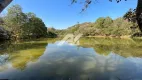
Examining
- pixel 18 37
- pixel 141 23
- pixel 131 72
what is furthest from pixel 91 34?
pixel 141 23

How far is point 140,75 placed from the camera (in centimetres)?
734

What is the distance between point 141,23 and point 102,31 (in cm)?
7121

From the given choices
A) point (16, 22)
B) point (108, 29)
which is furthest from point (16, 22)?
point (108, 29)

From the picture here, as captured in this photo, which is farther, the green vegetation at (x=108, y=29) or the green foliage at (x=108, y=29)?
the green foliage at (x=108, y=29)

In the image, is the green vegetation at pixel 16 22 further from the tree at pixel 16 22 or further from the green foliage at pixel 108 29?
the green foliage at pixel 108 29

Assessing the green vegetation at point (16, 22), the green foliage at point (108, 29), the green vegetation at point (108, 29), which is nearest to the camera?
the green vegetation at point (16, 22)

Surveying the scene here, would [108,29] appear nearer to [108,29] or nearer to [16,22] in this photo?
[108,29]

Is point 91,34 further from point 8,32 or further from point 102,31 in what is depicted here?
point 8,32

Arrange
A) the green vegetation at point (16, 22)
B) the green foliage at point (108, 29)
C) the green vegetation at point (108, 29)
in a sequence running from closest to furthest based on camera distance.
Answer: the green vegetation at point (16, 22)
the green vegetation at point (108, 29)
the green foliage at point (108, 29)

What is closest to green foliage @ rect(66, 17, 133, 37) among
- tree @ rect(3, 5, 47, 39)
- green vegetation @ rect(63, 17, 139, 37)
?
green vegetation @ rect(63, 17, 139, 37)

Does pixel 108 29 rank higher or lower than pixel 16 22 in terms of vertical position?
lower

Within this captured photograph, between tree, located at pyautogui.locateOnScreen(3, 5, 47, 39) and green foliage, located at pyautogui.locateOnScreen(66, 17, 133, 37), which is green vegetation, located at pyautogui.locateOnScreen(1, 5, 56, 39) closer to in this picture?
tree, located at pyautogui.locateOnScreen(3, 5, 47, 39)

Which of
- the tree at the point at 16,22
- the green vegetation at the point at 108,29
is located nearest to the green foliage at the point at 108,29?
the green vegetation at the point at 108,29

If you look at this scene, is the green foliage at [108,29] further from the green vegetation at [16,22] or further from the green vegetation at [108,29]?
the green vegetation at [16,22]
